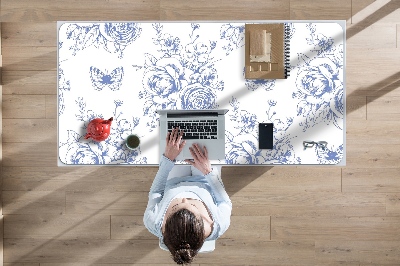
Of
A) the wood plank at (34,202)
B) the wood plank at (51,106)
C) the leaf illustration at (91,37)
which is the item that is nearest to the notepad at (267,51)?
the leaf illustration at (91,37)

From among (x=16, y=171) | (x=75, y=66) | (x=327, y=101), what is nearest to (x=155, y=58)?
(x=75, y=66)

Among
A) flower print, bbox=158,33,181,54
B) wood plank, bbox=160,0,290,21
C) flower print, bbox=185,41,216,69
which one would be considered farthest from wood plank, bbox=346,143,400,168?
flower print, bbox=158,33,181,54

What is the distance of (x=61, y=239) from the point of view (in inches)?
98.7

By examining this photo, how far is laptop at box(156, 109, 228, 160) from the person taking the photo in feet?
6.57

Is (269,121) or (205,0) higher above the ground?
(205,0)

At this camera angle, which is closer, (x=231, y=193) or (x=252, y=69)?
(x=252, y=69)

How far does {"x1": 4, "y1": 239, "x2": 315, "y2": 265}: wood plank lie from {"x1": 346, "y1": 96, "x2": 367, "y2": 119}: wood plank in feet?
2.60

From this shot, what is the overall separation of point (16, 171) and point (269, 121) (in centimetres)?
152

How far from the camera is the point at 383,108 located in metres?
2.47

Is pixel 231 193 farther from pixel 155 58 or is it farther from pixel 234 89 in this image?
pixel 155 58

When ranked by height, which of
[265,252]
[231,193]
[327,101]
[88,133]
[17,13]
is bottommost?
[265,252]

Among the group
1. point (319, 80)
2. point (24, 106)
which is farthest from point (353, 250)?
point (24, 106)

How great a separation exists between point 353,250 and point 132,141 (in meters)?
1.48

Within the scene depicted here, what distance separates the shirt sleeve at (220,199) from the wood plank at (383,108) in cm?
108
